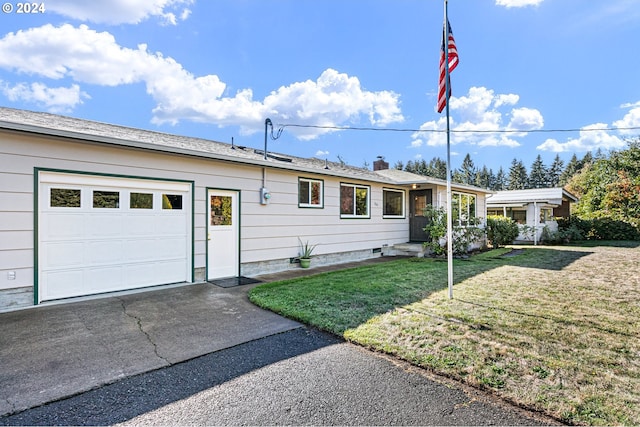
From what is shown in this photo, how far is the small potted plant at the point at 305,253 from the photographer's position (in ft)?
28.7

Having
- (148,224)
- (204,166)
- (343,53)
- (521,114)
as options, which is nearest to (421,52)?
(343,53)

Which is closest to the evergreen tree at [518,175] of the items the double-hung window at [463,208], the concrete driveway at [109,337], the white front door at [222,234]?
the double-hung window at [463,208]

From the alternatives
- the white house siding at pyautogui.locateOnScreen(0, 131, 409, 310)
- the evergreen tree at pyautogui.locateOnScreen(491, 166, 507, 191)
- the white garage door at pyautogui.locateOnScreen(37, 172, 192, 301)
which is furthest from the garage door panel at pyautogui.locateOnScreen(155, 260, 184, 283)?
the evergreen tree at pyautogui.locateOnScreen(491, 166, 507, 191)

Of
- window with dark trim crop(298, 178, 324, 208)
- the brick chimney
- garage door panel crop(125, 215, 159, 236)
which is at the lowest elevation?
garage door panel crop(125, 215, 159, 236)

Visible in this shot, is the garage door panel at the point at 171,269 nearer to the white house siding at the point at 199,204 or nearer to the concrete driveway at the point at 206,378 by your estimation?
the white house siding at the point at 199,204

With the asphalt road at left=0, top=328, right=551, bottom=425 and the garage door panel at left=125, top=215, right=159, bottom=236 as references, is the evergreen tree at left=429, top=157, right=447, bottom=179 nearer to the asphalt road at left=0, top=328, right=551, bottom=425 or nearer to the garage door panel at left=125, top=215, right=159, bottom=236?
the garage door panel at left=125, top=215, right=159, bottom=236

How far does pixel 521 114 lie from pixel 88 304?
27726 millimetres

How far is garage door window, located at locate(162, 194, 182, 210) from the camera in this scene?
6.45 meters

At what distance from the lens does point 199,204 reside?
686 centimetres

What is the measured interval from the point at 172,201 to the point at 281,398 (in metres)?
5.14

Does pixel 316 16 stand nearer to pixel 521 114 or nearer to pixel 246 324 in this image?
pixel 246 324

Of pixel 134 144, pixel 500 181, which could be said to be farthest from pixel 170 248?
pixel 500 181

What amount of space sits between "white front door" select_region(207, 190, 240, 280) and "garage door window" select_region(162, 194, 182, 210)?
602 mm

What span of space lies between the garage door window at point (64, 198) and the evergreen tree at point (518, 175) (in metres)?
67.2
